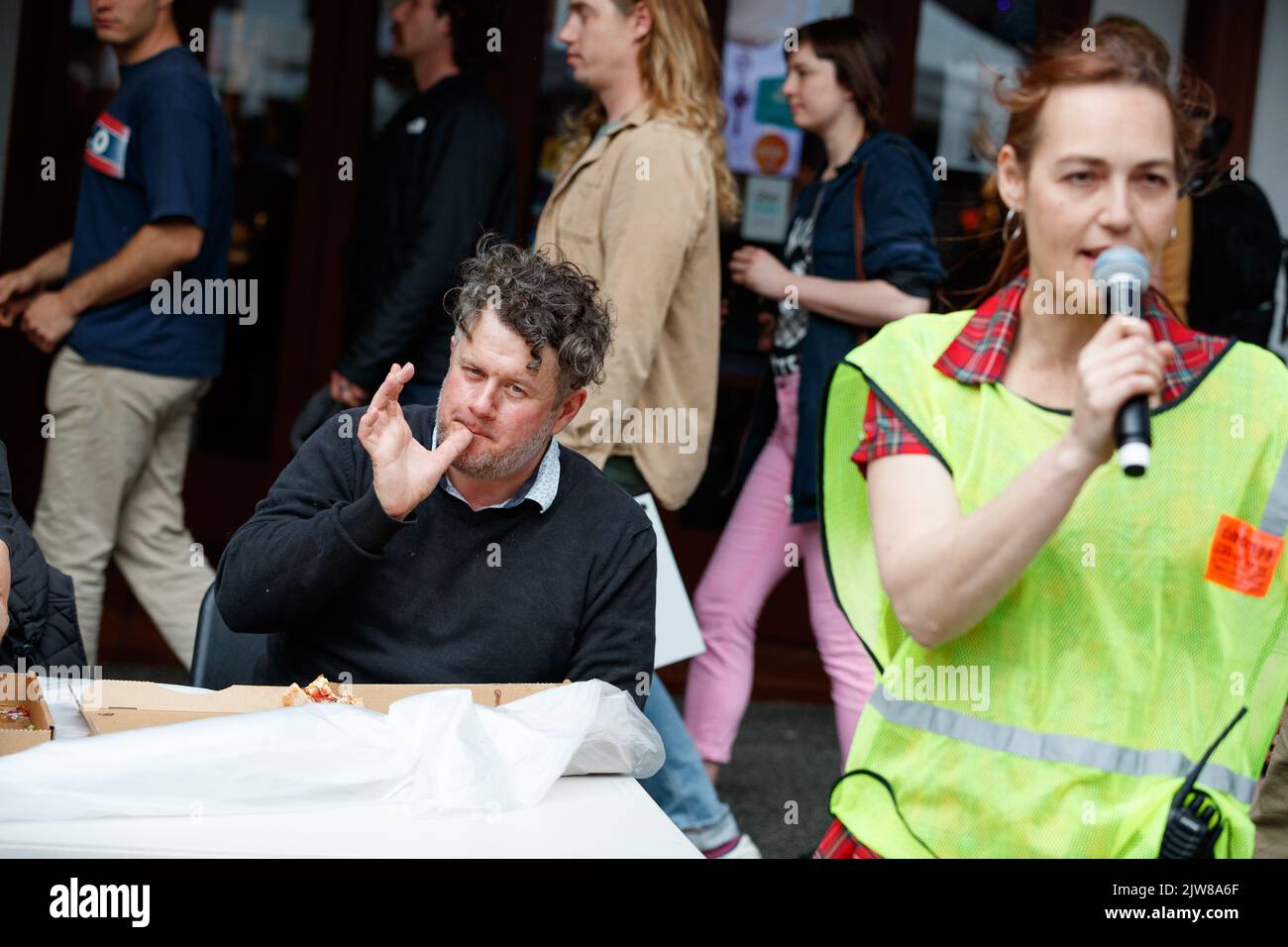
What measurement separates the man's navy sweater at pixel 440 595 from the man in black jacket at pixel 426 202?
1.18 metres

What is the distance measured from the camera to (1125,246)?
1854mm

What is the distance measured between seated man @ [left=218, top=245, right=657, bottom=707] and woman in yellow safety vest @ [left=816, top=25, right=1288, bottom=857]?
0.72 metres

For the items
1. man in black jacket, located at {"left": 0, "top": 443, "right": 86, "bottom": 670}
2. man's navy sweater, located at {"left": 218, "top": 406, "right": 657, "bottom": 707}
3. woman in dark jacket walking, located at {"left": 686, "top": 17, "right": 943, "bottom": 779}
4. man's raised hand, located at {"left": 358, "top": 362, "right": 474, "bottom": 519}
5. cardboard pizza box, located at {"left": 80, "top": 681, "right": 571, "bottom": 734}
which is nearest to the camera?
cardboard pizza box, located at {"left": 80, "top": 681, "right": 571, "bottom": 734}

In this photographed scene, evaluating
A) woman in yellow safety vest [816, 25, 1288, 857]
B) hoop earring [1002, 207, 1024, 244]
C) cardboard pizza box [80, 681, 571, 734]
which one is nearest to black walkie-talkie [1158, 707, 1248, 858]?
woman in yellow safety vest [816, 25, 1288, 857]

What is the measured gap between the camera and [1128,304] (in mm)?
1757

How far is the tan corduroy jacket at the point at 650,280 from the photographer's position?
3.49 m

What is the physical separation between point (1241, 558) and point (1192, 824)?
0.30 metres

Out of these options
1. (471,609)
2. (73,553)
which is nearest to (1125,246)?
(471,609)

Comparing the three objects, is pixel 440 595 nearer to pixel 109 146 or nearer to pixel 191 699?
pixel 191 699

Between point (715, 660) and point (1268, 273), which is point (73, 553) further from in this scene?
point (1268, 273)

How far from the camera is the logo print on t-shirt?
4012mm

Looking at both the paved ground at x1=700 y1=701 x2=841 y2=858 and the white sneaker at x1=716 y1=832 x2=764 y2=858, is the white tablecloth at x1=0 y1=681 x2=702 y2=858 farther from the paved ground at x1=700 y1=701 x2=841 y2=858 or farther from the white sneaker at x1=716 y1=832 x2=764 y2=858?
the paved ground at x1=700 y1=701 x2=841 y2=858

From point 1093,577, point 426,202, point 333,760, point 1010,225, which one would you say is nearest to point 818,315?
point 426,202
